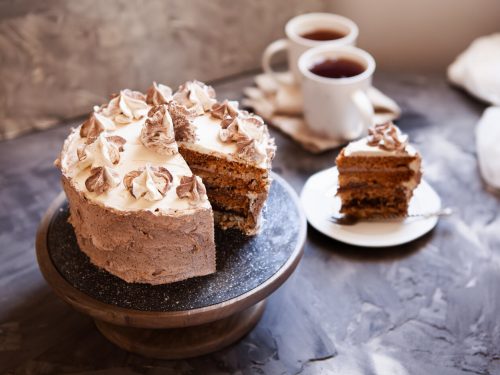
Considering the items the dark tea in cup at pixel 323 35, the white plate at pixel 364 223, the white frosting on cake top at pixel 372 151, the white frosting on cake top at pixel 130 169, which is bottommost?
the white plate at pixel 364 223

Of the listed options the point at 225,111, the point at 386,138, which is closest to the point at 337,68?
the point at 386,138

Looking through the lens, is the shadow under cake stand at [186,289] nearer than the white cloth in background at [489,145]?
Yes

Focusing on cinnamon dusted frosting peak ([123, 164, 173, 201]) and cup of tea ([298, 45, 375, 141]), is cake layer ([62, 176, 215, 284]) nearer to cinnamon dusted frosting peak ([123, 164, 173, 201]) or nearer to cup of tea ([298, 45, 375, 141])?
cinnamon dusted frosting peak ([123, 164, 173, 201])

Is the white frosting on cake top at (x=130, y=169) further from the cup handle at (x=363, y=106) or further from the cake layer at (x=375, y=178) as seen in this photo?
the cup handle at (x=363, y=106)

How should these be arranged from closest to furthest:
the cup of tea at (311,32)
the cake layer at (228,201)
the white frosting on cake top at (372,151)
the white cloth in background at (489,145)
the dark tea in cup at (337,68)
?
the cake layer at (228,201) → the white frosting on cake top at (372,151) → the white cloth in background at (489,145) → the dark tea in cup at (337,68) → the cup of tea at (311,32)

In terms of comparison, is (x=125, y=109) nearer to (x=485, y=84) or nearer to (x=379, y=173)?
(x=379, y=173)

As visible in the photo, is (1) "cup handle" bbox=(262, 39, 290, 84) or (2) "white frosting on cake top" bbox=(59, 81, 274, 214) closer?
(2) "white frosting on cake top" bbox=(59, 81, 274, 214)

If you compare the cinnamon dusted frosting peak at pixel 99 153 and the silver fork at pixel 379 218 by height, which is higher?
the cinnamon dusted frosting peak at pixel 99 153

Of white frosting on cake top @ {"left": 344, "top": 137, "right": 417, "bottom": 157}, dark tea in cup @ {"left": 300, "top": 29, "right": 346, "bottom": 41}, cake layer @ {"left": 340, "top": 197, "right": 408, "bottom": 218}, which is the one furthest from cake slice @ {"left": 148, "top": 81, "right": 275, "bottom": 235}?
dark tea in cup @ {"left": 300, "top": 29, "right": 346, "bottom": 41}

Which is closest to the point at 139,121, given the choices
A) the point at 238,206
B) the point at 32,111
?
the point at 238,206

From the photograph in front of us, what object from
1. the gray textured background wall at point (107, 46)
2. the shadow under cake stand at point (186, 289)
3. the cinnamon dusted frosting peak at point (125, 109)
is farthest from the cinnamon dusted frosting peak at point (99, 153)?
the gray textured background wall at point (107, 46)
